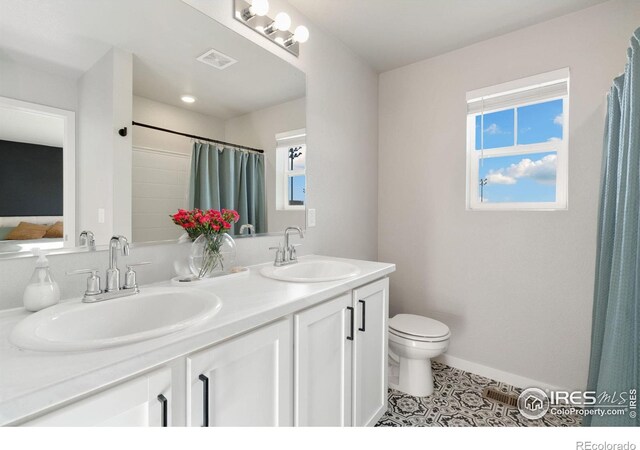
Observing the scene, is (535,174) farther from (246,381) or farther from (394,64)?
(246,381)

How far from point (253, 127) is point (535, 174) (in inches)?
73.7

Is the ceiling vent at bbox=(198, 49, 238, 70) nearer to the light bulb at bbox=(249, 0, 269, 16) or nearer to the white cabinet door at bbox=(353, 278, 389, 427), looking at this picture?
the light bulb at bbox=(249, 0, 269, 16)

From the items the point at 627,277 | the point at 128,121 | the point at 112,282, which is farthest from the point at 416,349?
the point at 128,121

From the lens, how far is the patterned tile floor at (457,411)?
5.44 ft

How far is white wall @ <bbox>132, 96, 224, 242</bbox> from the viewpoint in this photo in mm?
1189

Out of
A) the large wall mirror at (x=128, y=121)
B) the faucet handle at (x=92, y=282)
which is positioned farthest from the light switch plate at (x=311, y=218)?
the faucet handle at (x=92, y=282)

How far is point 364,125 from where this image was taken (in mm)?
2457

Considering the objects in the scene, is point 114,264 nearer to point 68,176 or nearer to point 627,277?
point 68,176

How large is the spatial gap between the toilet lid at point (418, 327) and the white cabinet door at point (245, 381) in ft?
3.60

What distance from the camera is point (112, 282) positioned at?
3.23ft

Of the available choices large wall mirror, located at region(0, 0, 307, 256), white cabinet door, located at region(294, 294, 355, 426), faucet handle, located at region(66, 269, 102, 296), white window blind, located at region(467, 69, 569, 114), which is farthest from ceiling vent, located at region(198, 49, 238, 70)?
white window blind, located at region(467, 69, 569, 114)

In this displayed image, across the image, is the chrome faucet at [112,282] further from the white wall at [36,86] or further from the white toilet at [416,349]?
the white toilet at [416,349]
